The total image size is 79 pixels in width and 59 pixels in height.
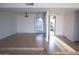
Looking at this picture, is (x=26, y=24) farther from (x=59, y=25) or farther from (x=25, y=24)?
(x=59, y=25)

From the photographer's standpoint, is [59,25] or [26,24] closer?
[59,25]

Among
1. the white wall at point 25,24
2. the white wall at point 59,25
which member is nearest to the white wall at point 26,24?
the white wall at point 25,24

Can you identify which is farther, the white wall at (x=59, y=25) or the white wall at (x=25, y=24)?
the white wall at (x=25, y=24)

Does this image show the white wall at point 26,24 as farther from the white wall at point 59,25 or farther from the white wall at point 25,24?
the white wall at point 59,25

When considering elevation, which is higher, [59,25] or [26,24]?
[26,24]

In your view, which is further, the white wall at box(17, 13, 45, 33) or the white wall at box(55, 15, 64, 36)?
the white wall at box(17, 13, 45, 33)

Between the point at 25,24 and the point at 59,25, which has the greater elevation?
the point at 25,24

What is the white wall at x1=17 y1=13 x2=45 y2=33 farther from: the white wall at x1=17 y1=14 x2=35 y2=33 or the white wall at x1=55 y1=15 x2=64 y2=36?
the white wall at x1=55 y1=15 x2=64 y2=36

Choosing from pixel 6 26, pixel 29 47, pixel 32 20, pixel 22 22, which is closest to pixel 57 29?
pixel 32 20

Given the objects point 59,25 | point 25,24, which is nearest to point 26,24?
point 25,24

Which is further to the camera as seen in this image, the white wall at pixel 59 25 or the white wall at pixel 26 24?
the white wall at pixel 26 24

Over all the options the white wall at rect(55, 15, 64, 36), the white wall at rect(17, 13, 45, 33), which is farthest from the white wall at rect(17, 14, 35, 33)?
the white wall at rect(55, 15, 64, 36)
